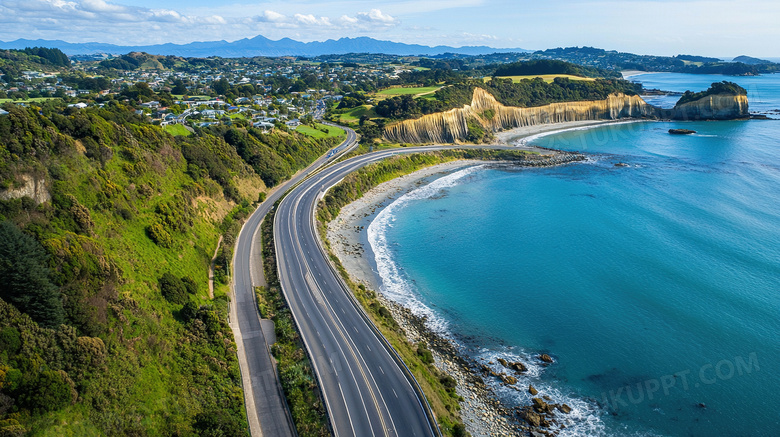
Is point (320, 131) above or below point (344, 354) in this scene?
above

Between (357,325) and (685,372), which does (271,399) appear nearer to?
(357,325)

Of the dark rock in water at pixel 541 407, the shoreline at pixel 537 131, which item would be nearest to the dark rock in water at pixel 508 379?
the dark rock in water at pixel 541 407

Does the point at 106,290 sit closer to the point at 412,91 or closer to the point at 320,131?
the point at 320,131

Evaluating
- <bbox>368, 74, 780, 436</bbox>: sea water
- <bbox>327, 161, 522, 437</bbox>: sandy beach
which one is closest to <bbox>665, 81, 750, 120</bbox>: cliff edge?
<bbox>368, 74, 780, 436</bbox>: sea water

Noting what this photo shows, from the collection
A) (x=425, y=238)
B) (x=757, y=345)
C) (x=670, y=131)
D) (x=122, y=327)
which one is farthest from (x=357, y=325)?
(x=670, y=131)

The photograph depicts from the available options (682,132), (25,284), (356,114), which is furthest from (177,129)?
(682,132)

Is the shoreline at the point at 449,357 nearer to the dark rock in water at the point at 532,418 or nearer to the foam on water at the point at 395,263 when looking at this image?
the dark rock in water at the point at 532,418
